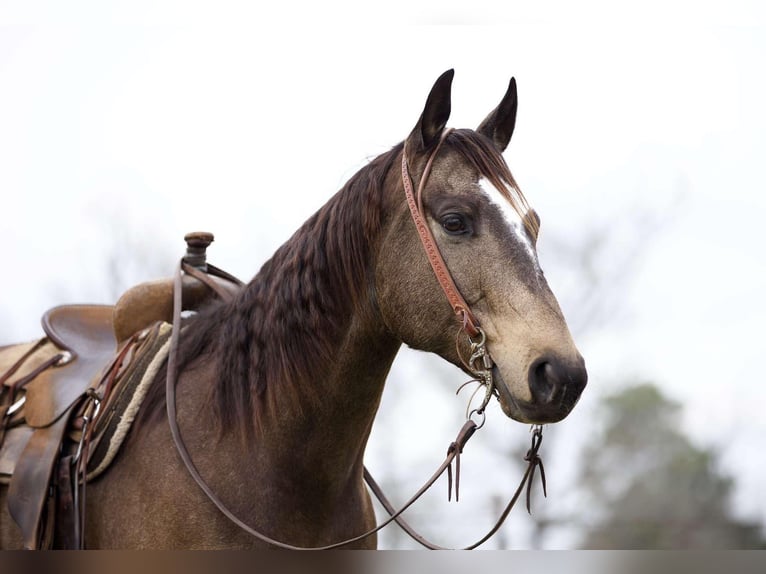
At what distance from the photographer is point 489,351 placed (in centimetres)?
280

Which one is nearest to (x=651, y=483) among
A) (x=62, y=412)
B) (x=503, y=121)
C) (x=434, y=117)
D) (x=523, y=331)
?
(x=503, y=121)

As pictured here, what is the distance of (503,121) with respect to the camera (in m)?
3.40

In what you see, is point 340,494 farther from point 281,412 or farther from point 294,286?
point 294,286

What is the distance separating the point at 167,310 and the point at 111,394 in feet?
1.71

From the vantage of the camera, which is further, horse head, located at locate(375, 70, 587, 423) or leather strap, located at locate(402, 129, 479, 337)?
leather strap, located at locate(402, 129, 479, 337)

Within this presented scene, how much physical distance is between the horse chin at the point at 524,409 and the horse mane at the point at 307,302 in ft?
2.07

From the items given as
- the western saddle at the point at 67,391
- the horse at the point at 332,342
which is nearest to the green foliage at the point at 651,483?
the western saddle at the point at 67,391

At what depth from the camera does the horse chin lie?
262 centimetres

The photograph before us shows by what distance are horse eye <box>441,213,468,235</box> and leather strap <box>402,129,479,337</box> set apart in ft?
0.22

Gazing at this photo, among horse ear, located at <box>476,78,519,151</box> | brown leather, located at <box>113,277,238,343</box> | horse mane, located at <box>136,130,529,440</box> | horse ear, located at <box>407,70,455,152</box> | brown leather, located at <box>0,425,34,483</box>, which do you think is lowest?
brown leather, located at <box>0,425,34,483</box>

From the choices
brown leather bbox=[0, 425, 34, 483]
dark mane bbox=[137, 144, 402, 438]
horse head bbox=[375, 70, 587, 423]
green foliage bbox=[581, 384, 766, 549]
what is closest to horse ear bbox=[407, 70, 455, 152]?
horse head bbox=[375, 70, 587, 423]

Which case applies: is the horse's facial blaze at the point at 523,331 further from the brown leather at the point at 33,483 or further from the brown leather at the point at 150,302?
the brown leather at the point at 33,483

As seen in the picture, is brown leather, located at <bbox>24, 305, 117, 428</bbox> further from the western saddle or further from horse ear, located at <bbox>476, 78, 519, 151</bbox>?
horse ear, located at <bbox>476, 78, 519, 151</bbox>

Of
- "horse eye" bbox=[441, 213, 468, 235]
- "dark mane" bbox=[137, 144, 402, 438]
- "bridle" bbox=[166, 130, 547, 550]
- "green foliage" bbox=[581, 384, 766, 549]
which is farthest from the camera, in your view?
"green foliage" bbox=[581, 384, 766, 549]
